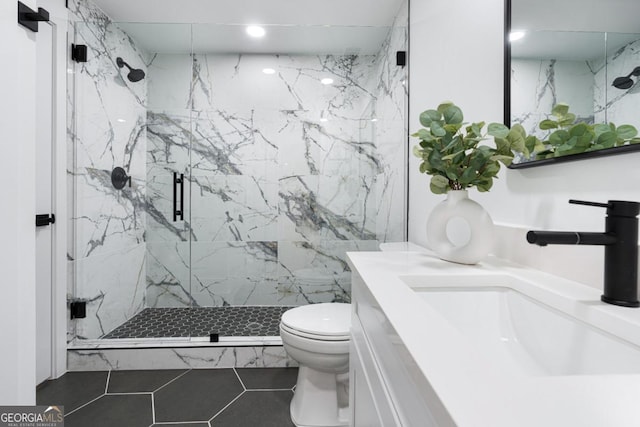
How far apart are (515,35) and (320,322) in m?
1.33

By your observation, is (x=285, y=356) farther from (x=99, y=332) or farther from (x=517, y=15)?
(x=517, y=15)

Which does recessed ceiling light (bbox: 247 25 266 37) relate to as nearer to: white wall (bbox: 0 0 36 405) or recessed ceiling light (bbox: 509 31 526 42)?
white wall (bbox: 0 0 36 405)

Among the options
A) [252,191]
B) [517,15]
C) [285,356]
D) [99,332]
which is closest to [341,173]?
[252,191]

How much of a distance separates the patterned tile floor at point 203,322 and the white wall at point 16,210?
3.43 feet

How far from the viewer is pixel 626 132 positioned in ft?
2.14

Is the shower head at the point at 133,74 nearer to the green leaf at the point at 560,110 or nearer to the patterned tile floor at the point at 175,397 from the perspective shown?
the patterned tile floor at the point at 175,397

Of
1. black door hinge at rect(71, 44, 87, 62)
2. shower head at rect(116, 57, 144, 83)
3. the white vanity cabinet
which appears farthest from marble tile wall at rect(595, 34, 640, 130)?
shower head at rect(116, 57, 144, 83)

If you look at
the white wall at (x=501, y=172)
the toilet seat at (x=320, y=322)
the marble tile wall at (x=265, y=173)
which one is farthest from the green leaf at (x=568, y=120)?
the marble tile wall at (x=265, y=173)

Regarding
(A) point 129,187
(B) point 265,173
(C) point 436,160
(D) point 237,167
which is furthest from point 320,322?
(A) point 129,187

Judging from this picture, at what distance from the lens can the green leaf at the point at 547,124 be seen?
836 millimetres

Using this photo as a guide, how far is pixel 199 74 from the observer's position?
8.27 ft

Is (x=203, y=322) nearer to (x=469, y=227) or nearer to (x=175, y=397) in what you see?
(x=175, y=397)

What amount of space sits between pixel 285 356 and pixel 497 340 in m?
1.51

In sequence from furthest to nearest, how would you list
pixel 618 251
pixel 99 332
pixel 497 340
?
1. pixel 99 332
2. pixel 497 340
3. pixel 618 251
